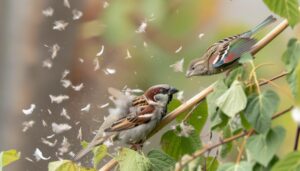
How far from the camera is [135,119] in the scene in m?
0.62

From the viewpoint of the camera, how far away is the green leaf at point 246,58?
552 millimetres

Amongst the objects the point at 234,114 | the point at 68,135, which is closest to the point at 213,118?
the point at 234,114

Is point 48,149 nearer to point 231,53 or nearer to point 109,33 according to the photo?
point 109,33

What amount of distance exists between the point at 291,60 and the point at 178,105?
0.44 ft

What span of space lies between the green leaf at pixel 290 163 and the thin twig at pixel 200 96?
0.10 meters

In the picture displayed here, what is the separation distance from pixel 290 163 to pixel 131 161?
0.14 m

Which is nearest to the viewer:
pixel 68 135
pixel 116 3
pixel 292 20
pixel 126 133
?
pixel 292 20

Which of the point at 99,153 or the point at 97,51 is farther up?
the point at 97,51

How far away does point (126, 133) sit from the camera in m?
0.63

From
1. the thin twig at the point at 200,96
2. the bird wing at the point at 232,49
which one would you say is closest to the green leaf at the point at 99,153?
the thin twig at the point at 200,96

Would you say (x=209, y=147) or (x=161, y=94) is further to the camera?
(x=161, y=94)

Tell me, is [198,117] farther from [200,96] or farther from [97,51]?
[97,51]

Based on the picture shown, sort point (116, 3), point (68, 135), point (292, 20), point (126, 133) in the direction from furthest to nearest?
point (116, 3)
point (68, 135)
point (126, 133)
point (292, 20)

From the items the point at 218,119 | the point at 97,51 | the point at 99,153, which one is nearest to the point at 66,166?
the point at 99,153
